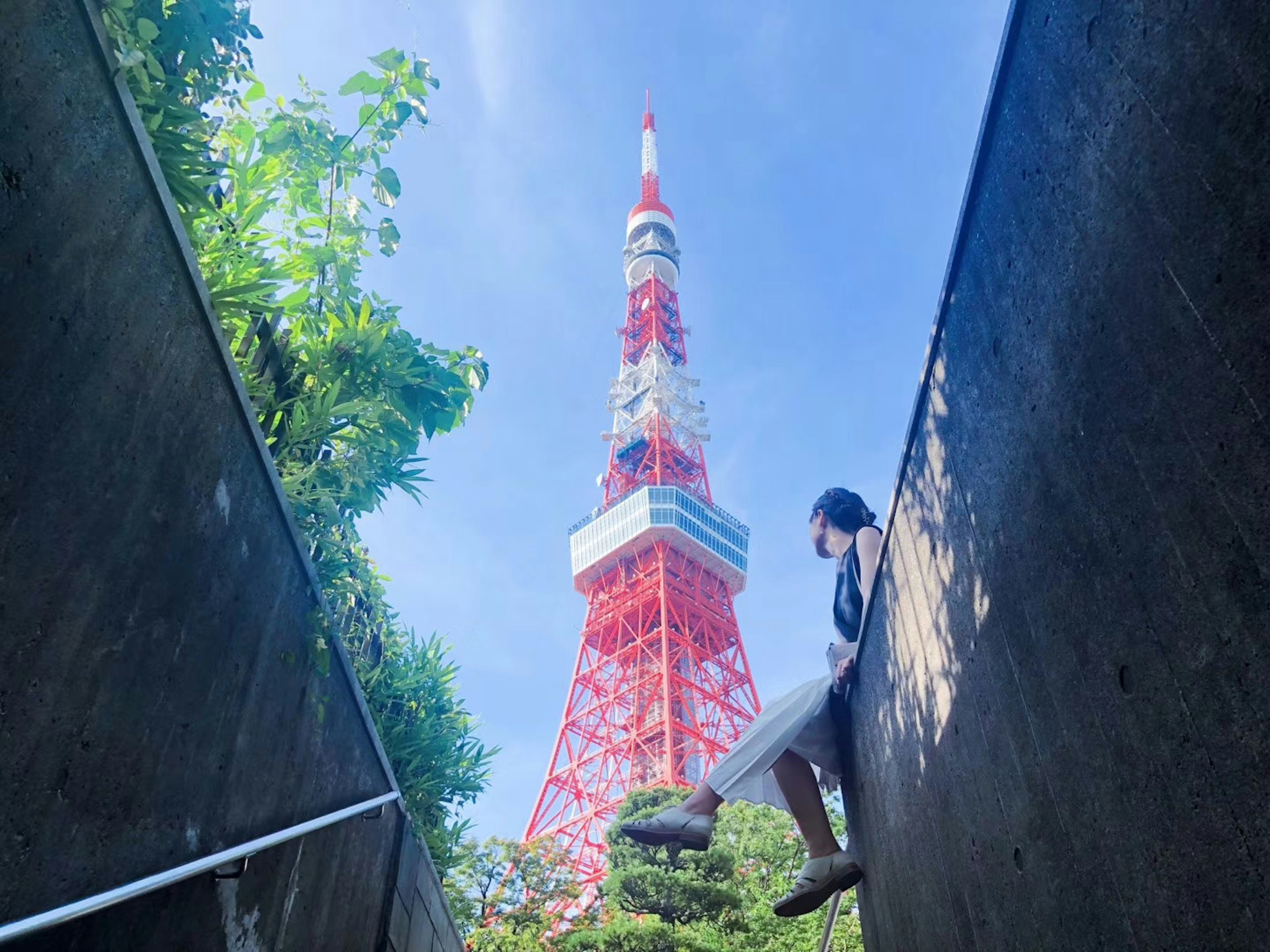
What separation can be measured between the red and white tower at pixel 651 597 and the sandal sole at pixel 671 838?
17150 millimetres

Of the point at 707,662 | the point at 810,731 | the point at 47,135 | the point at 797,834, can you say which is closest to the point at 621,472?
the point at 707,662

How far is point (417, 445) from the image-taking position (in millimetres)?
2859

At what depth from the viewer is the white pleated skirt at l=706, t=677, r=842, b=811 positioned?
3.29 m

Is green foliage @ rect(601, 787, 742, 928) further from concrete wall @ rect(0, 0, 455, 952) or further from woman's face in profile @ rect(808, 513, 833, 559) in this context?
concrete wall @ rect(0, 0, 455, 952)

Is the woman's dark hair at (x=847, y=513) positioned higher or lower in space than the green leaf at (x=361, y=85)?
lower

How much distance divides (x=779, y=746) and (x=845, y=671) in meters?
0.41

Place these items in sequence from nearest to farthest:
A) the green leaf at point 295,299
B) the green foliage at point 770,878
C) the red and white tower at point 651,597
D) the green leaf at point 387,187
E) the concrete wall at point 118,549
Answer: the concrete wall at point 118,549 → the green leaf at point 295,299 → the green leaf at point 387,187 → the green foliage at point 770,878 → the red and white tower at point 651,597

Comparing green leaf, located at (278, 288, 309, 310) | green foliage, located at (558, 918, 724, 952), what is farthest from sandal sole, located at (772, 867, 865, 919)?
green foliage, located at (558, 918, 724, 952)

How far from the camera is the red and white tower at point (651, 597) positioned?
27.0 meters

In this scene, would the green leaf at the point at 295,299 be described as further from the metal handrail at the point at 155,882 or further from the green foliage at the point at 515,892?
the green foliage at the point at 515,892

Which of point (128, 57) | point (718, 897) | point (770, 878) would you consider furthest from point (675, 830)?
point (770, 878)

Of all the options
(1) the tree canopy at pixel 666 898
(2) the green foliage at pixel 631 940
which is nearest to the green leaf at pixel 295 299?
(1) the tree canopy at pixel 666 898

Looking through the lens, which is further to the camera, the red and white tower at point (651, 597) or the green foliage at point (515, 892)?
the red and white tower at point (651, 597)

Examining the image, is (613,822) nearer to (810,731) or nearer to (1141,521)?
(810,731)
